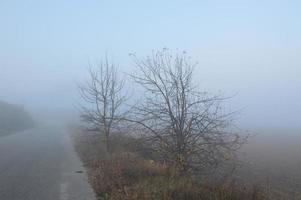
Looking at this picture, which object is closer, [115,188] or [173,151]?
[115,188]

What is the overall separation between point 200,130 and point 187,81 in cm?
177

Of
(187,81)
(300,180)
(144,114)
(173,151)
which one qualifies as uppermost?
(187,81)

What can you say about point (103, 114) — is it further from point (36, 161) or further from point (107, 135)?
point (36, 161)

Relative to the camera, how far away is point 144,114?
626 inches

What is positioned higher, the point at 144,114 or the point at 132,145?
the point at 144,114

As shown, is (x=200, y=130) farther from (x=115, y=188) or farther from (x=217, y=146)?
(x=115, y=188)

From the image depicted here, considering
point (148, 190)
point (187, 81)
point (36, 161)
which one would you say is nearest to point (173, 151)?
point (187, 81)

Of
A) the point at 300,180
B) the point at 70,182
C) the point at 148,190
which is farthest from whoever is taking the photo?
the point at 300,180

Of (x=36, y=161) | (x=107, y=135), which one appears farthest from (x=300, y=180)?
(x=36, y=161)

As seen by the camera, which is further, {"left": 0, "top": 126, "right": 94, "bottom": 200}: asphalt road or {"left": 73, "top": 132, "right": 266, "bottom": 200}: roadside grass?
{"left": 0, "top": 126, "right": 94, "bottom": 200}: asphalt road

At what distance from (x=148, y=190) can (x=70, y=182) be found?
13.8 ft

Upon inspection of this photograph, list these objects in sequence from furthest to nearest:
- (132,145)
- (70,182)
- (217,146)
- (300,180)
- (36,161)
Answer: (300,180)
(36,161)
(132,145)
(217,146)
(70,182)

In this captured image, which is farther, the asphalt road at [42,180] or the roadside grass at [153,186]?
the asphalt road at [42,180]

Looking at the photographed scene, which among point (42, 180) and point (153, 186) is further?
point (42, 180)
